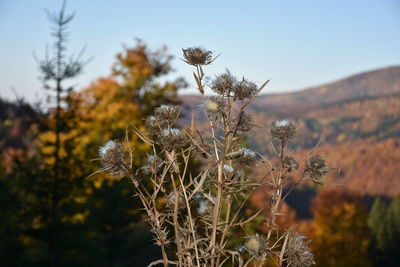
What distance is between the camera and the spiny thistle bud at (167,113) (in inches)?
76.1

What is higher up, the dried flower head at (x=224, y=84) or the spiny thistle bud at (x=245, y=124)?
the dried flower head at (x=224, y=84)

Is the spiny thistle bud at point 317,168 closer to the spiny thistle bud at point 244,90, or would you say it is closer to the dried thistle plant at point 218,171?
the dried thistle plant at point 218,171

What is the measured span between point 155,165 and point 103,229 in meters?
13.4

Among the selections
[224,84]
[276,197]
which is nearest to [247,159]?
[276,197]

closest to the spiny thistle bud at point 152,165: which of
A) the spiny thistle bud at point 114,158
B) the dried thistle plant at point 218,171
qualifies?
the dried thistle plant at point 218,171

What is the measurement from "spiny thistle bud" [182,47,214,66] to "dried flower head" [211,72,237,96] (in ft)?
0.33

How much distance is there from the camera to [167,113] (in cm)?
193

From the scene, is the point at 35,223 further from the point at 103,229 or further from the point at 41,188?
the point at 103,229

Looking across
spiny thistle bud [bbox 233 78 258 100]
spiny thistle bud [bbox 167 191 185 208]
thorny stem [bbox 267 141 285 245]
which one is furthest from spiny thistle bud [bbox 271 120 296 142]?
spiny thistle bud [bbox 167 191 185 208]

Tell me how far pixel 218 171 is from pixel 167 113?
0.42 metres

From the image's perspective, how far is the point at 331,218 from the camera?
3388 cm

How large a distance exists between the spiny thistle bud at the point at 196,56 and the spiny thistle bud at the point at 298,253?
0.86 meters

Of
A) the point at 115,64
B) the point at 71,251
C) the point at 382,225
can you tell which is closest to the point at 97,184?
the point at 71,251

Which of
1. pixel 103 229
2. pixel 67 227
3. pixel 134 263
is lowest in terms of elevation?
pixel 134 263
